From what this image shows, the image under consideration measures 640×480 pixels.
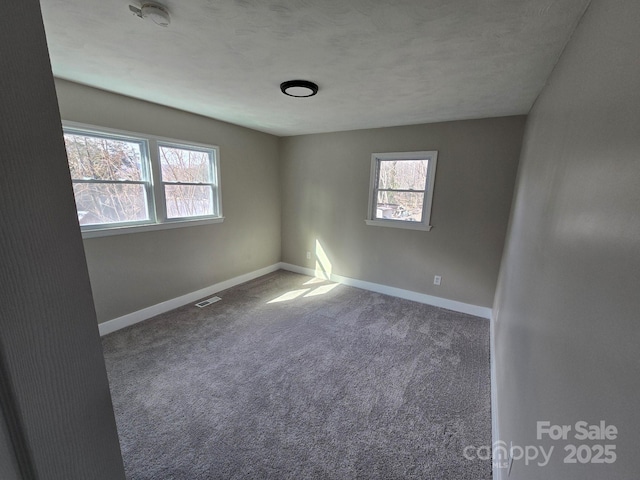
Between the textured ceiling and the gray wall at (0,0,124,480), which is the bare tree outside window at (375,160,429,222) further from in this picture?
the gray wall at (0,0,124,480)

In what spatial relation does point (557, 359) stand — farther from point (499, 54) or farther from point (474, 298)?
point (474, 298)

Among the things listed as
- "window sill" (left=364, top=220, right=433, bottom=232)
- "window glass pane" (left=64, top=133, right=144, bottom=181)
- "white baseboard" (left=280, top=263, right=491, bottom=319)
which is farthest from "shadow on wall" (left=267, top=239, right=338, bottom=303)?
"window glass pane" (left=64, top=133, right=144, bottom=181)

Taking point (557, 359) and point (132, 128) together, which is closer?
point (557, 359)

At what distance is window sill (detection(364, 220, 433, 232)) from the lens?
3.52m

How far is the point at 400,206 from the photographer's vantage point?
3721mm

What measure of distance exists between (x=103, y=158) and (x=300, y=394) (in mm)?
2908

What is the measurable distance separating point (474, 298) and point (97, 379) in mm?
3725

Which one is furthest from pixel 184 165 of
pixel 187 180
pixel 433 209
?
pixel 433 209

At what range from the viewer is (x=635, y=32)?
68 centimetres

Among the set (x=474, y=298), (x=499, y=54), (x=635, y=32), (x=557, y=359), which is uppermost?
(x=499, y=54)

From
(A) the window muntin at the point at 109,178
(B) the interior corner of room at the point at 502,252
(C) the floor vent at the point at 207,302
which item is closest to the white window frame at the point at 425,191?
(B) the interior corner of room at the point at 502,252

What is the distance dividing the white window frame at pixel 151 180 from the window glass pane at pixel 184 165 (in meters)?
0.06

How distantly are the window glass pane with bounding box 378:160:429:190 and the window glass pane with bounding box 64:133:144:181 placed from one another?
3061 mm

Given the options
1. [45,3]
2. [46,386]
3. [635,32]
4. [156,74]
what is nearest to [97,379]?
[46,386]
